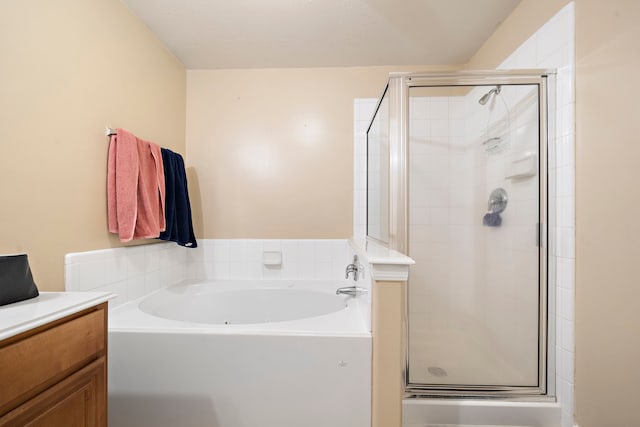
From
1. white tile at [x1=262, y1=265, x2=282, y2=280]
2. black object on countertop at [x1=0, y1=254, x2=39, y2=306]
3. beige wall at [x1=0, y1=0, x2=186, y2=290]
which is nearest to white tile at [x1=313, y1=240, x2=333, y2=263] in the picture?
white tile at [x1=262, y1=265, x2=282, y2=280]

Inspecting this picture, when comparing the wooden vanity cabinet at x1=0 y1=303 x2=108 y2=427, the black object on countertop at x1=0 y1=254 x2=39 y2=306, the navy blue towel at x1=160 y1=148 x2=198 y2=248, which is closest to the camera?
the wooden vanity cabinet at x1=0 y1=303 x2=108 y2=427

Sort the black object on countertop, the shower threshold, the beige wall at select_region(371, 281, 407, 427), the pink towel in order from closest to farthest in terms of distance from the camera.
→ the black object on countertop < the beige wall at select_region(371, 281, 407, 427) < the shower threshold < the pink towel

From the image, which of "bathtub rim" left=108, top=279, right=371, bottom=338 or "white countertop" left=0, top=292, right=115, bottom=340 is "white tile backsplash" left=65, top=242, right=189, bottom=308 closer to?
A: "bathtub rim" left=108, top=279, right=371, bottom=338

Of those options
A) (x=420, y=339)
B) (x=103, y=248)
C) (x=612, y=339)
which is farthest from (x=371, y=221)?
(x=103, y=248)

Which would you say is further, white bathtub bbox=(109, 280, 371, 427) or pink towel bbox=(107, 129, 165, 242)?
pink towel bbox=(107, 129, 165, 242)

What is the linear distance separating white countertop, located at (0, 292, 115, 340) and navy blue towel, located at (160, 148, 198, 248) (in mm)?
922

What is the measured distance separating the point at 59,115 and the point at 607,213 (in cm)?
235

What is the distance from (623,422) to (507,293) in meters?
0.59

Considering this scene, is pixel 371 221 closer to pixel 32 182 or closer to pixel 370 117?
pixel 370 117

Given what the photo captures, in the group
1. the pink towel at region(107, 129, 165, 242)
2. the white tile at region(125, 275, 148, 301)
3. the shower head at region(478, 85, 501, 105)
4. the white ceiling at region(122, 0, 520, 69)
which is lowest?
the white tile at region(125, 275, 148, 301)

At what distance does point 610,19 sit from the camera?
1.01m

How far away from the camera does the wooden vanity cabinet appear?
24.4 inches

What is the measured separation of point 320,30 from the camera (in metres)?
1.74

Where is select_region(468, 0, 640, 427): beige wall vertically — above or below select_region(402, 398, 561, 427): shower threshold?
above
